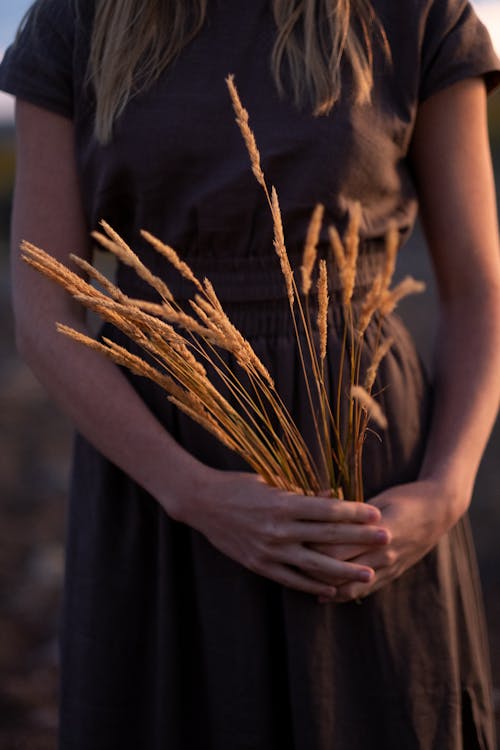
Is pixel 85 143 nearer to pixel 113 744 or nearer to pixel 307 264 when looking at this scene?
pixel 307 264

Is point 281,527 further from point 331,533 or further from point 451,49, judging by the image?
point 451,49

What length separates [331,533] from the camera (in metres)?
1.24

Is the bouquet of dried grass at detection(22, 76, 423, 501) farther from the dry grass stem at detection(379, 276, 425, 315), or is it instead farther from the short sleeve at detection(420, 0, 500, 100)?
the short sleeve at detection(420, 0, 500, 100)

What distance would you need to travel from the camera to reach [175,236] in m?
1.49

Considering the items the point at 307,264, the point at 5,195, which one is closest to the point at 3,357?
the point at 307,264

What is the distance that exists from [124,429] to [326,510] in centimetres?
35

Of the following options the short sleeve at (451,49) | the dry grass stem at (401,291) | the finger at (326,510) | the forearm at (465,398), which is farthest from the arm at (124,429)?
the short sleeve at (451,49)

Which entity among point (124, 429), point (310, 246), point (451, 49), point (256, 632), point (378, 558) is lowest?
point (256, 632)

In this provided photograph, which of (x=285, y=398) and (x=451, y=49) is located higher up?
(x=451, y=49)

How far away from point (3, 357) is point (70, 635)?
584 centimetres

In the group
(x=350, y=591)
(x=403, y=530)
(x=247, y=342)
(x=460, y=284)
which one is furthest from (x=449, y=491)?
(x=247, y=342)

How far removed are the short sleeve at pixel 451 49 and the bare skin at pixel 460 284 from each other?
2cm

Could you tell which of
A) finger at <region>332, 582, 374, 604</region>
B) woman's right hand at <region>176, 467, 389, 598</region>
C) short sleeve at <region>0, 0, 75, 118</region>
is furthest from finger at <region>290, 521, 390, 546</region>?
short sleeve at <region>0, 0, 75, 118</region>

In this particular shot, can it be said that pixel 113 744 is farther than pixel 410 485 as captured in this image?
Yes
